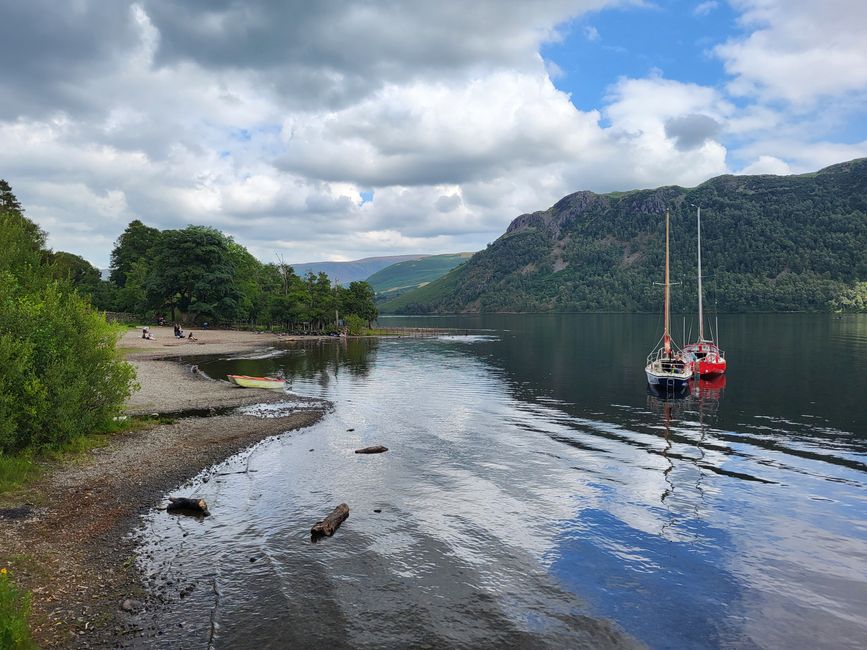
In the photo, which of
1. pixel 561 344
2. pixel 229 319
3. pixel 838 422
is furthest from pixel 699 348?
pixel 229 319

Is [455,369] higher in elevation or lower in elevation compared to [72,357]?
lower

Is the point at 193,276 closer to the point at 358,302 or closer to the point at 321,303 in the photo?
the point at 321,303

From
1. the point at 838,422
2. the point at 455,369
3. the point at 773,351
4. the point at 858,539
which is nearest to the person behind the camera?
the point at 858,539

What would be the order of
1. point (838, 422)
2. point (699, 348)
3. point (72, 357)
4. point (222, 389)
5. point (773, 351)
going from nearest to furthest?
point (72, 357) → point (838, 422) → point (222, 389) → point (699, 348) → point (773, 351)

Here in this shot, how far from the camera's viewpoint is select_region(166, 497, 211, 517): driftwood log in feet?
72.4

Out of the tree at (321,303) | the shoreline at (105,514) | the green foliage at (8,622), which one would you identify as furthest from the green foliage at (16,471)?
the tree at (321,303)

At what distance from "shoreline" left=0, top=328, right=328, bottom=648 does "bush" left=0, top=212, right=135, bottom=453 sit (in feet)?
6.63

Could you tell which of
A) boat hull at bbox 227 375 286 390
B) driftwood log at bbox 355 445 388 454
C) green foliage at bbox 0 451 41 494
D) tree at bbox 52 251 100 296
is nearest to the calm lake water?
driftwood log at bbox 355 445 388 454

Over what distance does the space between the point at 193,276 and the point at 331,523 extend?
126 meters

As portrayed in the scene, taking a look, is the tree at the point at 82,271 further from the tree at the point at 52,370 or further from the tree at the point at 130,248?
the tree at the point at 52,370

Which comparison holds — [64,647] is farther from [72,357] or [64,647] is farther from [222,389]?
[222,389]

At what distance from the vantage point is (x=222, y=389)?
178 feet

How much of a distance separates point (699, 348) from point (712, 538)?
5942 cm

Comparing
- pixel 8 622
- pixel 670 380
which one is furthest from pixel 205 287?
pixel 8 622
